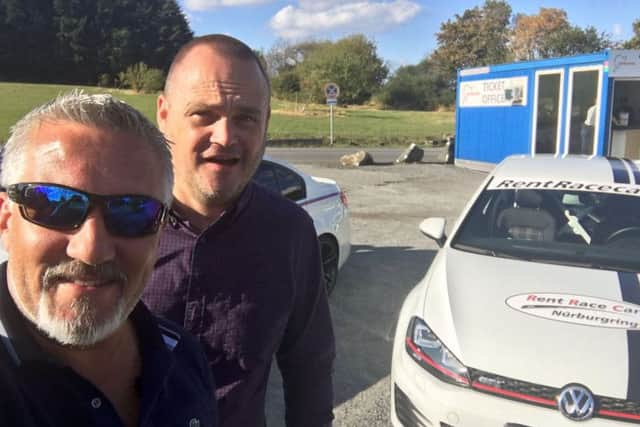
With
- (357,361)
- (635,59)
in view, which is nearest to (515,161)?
(357,361)

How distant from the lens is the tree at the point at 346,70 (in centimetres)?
5328

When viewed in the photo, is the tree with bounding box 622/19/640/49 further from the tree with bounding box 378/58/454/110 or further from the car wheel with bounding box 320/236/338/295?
the car wheel with bounding box 320/236/338/295

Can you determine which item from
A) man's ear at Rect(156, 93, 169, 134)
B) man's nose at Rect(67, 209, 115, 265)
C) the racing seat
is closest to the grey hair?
man's nose at Rect(67, 209, 115, 265)

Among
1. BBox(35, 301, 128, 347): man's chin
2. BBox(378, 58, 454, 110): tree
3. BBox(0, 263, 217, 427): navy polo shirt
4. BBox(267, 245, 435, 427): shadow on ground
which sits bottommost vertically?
BBox(267, 245, 435, 427): shadow on ground

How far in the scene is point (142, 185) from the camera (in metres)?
1.11

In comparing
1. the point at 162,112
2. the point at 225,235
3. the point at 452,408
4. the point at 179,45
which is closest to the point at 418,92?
the point at 179,45

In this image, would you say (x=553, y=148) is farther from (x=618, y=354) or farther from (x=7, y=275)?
(x=7, y=275)

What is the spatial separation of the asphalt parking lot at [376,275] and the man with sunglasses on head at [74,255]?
255 centimetres

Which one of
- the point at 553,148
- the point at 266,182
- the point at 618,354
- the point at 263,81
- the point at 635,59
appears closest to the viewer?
the point at 263,81

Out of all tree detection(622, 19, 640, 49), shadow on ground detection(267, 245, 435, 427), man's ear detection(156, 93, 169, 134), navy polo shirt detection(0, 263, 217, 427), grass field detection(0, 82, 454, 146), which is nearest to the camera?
navy polo shirt detection(0, 263, 217, 427)

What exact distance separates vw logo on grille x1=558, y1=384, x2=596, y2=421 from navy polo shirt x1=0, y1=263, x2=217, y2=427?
5.63 ft

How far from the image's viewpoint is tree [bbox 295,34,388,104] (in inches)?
2098

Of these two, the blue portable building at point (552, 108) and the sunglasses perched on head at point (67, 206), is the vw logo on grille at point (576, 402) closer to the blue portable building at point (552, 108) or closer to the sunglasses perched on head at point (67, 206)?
the sunglasses perched on head at point (67, 206)

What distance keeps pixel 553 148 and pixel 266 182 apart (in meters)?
10.0
